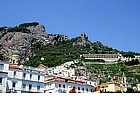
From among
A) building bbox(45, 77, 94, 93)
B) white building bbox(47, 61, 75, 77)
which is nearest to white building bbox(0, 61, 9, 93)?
building bbox(45, 77, 94, 93)

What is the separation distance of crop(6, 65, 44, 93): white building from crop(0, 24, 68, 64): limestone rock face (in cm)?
3956

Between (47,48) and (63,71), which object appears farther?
(47,48)

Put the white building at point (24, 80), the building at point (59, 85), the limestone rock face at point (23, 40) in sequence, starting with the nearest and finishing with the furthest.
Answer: the white building at point (24, 80) < the building at point (59, 85) < the limestone rock face at point (23, 40)

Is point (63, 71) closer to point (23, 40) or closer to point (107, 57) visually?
point (107, 57)

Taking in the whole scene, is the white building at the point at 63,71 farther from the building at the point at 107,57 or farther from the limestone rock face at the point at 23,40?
the limestone rock face at the point at 23,40

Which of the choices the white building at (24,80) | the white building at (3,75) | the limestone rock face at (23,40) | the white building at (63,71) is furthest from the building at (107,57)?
the white building at (3,75)

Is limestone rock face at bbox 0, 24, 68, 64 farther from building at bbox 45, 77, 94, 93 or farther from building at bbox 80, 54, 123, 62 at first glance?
building at bbox 45, 77, 94, 93

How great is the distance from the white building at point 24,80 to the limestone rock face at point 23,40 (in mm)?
39558

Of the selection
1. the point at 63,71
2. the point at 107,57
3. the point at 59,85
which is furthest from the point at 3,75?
the point at 107,57

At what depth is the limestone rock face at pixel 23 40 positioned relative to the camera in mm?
67456

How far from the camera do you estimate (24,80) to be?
22.6 meters

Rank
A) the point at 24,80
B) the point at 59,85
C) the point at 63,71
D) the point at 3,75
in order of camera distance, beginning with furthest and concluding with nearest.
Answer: the point at 63,71, the point at 59,85, the point at 24,80, the point at 3,75

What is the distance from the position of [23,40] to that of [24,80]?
49848mm
